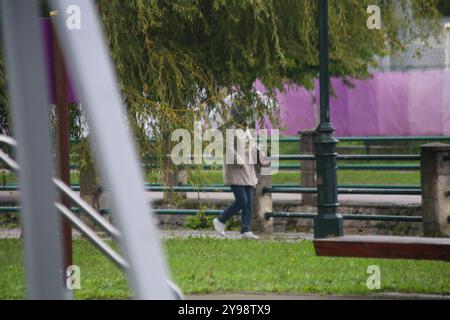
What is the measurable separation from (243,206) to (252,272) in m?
4.23

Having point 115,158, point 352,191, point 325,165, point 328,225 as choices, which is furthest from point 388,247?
point 352,191

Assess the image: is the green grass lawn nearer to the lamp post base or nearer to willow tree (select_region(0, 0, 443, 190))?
the lamp post base

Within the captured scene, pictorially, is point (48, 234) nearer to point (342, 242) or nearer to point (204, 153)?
point (342, 242)

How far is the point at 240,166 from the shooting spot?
14766mm

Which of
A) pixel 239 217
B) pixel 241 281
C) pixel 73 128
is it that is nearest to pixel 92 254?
pixel 73 128

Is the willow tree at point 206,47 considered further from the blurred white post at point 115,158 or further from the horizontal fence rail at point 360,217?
the blurred white post at point 115,158

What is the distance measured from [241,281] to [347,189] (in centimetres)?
664

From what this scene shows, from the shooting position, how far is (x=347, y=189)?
53.9 feet

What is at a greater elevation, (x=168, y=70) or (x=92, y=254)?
(x=168, y=70)

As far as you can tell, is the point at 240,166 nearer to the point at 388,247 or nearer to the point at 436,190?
the point at 436,190

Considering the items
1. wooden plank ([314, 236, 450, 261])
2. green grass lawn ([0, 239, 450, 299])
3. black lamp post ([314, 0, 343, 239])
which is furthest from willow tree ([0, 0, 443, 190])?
wooden plank ([314, 236, 450, 261])

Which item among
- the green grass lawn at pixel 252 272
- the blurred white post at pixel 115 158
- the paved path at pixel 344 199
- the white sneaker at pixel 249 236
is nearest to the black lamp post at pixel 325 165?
the green grass lawn at pixel 252 272

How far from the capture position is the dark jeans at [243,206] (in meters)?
14.9
